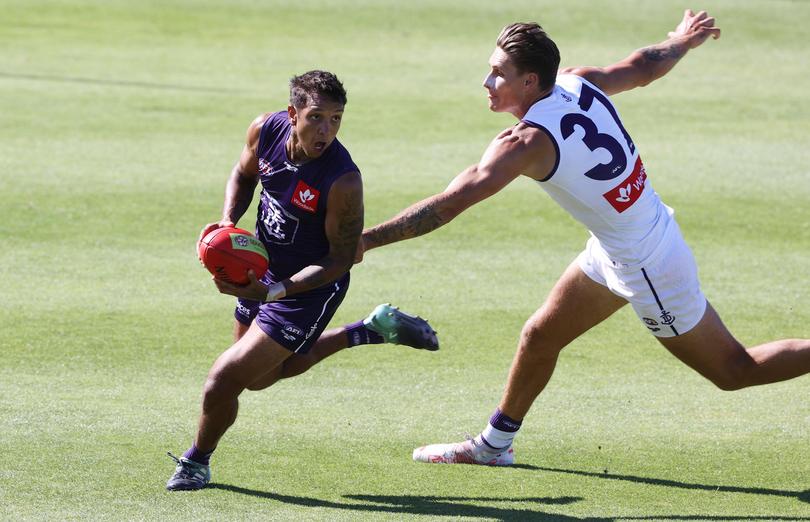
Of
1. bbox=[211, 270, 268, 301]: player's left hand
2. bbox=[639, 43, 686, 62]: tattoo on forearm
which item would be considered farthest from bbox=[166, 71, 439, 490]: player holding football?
bbox=[639, 43, 686, 62]: tattoo on forearm

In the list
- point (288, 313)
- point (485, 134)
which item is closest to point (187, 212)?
point (485, 134)

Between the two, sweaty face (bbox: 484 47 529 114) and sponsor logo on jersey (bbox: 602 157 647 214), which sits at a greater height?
sweaty face (bbox: 484 47 529 114)

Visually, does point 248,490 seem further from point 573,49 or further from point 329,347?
point 573,49

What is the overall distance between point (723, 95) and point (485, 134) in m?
4.08

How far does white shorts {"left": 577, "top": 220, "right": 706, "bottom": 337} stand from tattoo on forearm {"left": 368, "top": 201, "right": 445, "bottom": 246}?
1172 millimetres

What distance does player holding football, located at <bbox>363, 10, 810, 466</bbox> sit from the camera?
6379mm

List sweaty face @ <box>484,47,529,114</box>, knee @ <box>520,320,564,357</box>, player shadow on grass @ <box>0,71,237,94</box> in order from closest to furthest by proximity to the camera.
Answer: sweaty face @ <box>484,47,529,114</box> < knee @ <box>520,320,564,357</box> < player shadow on grass @ <box>0,71,237,94</box>

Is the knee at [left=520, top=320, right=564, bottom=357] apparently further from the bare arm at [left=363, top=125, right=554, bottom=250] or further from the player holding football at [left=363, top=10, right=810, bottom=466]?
the bare arm at [left=363, top=125, right=554, bottom=250]

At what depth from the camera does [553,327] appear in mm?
7281

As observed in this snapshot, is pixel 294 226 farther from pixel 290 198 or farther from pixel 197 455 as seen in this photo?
pixel 197 455

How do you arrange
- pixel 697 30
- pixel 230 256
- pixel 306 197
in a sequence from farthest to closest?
pixel 697 30
pixel 306 197
pixel 230 256

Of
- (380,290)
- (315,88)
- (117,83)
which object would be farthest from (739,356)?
(117,83)

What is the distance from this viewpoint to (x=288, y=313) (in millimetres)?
6824

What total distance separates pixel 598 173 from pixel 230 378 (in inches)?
88.6
